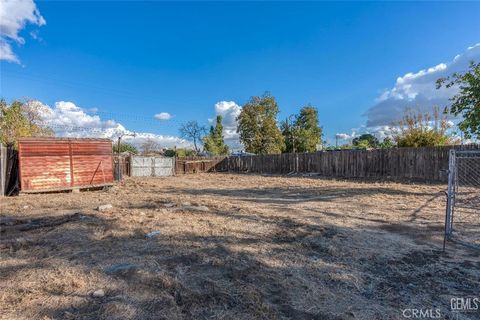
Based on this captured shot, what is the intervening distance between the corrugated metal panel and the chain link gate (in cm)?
1929

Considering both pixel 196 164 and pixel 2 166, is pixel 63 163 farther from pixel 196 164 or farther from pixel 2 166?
pixel 196 164

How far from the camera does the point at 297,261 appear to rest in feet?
13.2

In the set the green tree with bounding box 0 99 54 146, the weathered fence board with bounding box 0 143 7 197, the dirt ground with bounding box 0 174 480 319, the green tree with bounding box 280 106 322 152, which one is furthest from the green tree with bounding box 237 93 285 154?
the dirt ground with bounding box 0 174 480 319

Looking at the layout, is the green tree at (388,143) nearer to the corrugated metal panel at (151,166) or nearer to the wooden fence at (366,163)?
the wooden fence at (366,163)

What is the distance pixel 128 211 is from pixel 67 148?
23.3 ft

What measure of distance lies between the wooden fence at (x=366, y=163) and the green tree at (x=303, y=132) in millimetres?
11895

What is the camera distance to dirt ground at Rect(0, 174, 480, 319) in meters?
2.84

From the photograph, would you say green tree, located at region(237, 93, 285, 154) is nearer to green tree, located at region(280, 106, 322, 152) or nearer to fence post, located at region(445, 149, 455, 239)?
green tree, located at region(280, 106, 322, 152)

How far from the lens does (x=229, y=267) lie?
380cm

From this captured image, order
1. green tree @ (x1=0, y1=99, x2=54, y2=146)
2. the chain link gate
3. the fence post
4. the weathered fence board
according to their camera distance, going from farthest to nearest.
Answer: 1. green tree @ (x1=0, y1=99, x2=54, y2=146)
2. the weathered fence board
3. the chain link gate
4. the fence post

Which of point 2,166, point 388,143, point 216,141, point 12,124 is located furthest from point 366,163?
point 216,141

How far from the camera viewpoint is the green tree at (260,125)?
33312 mm

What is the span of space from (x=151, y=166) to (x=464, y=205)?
20.1m

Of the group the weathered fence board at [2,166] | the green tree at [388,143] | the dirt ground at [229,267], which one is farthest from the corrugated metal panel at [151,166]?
the green tree at [388,143]
